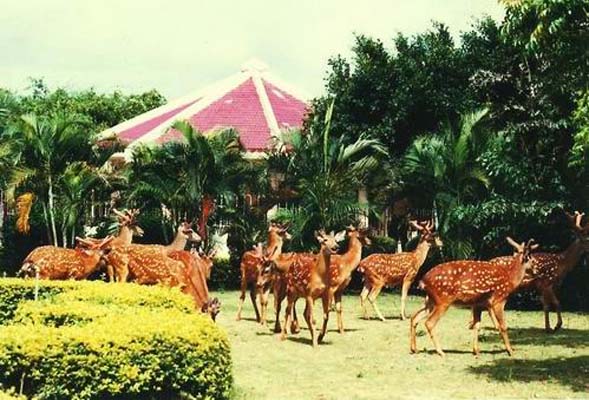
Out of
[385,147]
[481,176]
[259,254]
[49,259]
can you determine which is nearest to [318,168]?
[385,147]

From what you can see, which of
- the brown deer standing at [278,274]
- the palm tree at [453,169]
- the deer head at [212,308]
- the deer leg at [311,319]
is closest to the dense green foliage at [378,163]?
the palm tree at [453,169]

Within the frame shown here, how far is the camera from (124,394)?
7.85 meters

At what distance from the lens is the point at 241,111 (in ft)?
110

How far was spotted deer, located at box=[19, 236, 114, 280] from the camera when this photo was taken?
56.2 ft

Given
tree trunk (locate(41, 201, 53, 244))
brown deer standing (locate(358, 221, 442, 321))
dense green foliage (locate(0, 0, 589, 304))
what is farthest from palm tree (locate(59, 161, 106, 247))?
brown deer standing (locate(358, 221, 442, 321))

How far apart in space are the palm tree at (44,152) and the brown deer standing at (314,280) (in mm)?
11404

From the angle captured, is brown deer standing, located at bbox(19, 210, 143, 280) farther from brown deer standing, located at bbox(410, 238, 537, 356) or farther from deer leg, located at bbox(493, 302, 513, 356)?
deer leg, located at bbox(493, 302, 513, 356)

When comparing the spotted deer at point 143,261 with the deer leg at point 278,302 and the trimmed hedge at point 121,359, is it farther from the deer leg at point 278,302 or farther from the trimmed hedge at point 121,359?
the trimmed hedge at point 121,359

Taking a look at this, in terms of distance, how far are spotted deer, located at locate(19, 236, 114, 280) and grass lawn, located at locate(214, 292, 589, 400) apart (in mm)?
2750

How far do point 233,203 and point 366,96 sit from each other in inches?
201

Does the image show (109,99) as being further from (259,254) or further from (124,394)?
(124,394)

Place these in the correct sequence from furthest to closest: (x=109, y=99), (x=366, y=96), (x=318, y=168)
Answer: (x=109, y=99)
(x=366, y=96)
(x=318, y=168)

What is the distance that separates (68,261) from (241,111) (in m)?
17.0

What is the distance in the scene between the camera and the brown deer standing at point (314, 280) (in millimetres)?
14148
